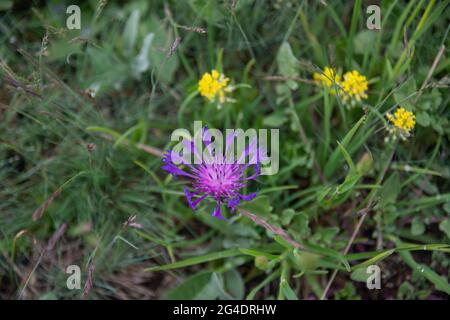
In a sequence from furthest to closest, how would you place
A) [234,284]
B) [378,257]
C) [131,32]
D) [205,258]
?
[131,32] → [234,284] → [205,258] → [378,257]

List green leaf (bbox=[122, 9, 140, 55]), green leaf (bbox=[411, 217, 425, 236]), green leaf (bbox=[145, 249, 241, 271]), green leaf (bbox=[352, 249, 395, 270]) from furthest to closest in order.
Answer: green leaf (bbox=[122, 9, 140, 55])
green leaf (bbox=[411, 217, 425, 236])
green leaf (bbox=[145, 249, 241, 271])
green leaf (bbox=[352, 249, 395, 270])

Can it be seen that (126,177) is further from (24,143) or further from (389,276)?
(389,276)

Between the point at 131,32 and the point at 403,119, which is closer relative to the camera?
the point at 403,119

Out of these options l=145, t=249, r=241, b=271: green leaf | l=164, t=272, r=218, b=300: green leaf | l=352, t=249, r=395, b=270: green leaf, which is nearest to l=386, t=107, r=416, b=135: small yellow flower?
l=352, t=249, r=395, b=270: green leaf

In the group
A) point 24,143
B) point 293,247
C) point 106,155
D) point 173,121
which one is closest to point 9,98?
point 24,143

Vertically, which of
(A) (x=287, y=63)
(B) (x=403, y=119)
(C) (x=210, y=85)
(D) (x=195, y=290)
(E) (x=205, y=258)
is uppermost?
(A) (x=287, y=63)

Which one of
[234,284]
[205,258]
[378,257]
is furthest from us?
[234,284]

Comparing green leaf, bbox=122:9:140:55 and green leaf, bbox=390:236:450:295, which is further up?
green leaf, bbox=122:9:140:55

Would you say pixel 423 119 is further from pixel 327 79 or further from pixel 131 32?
pixel 131 32

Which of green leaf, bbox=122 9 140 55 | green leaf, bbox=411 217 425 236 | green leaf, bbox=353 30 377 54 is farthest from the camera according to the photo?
green leaf, bbox=122 9 140 55

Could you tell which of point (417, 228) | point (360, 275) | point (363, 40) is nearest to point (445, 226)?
point (417, 228)

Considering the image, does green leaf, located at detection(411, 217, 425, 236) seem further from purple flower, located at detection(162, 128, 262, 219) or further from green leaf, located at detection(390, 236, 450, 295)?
purple flower, located at detection(162, 128, 262, 219)

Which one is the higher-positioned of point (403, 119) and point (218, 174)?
point (403, 119)

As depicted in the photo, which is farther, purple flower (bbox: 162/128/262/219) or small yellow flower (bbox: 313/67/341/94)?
small yellow flower (bbox: 313/67/341/94)
